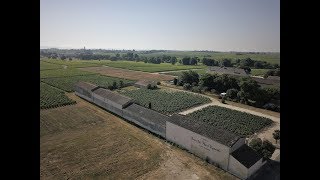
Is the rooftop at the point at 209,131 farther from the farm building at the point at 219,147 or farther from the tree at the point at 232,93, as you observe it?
the tree at the point at 232,93

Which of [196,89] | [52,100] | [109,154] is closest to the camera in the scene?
[109,154]

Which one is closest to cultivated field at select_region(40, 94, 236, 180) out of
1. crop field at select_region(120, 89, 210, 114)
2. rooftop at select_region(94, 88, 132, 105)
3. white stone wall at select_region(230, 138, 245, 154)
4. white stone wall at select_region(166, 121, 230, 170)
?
white stone wall at select_region(166, 121, 230, 170)

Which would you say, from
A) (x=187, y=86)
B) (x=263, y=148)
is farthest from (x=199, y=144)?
(x=187, y=86)

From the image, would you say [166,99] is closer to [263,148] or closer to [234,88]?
[234,88]

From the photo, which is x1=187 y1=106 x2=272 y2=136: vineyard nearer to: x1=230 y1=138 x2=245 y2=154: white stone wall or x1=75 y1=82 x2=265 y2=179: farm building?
x1=75 y1=82 x2=265 y2=179: farm building

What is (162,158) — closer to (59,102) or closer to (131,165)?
(131,165)
